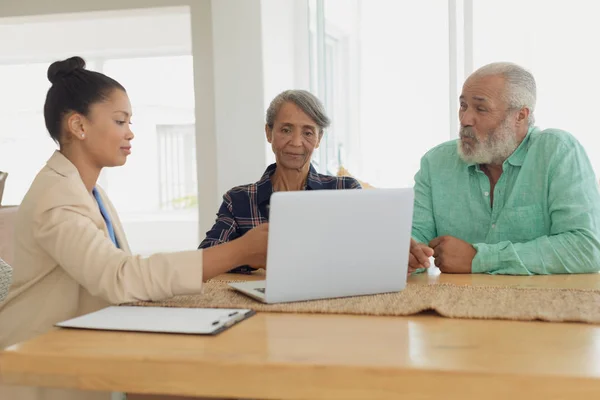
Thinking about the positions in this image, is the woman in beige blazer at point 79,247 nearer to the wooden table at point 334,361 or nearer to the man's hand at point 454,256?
the wooden table at point 334,361

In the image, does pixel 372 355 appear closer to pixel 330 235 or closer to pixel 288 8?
pixel 330 235

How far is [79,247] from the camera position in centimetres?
142

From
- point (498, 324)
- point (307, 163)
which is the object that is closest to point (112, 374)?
point (498, 324)

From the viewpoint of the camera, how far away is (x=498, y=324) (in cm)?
120

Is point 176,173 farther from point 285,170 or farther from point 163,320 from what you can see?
point 163,320

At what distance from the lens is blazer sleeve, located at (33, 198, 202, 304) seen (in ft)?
4.58

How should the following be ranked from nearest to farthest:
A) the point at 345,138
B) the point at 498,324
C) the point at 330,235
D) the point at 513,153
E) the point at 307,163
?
the point at 498,324 < the point at 330,235 < the point at 513,153 < the point at 307,163 < the point at 345,138

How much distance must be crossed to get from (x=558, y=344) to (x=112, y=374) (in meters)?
0.69

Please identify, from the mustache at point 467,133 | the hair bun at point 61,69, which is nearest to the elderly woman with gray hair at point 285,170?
the mustache at point 467,133

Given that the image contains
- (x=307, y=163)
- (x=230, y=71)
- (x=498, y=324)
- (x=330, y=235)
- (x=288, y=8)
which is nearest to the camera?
(x=498, y=324)

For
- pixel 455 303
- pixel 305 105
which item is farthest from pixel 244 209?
pixel 455 303

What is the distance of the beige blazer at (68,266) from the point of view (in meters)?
1.40

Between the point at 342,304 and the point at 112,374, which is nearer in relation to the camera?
the point at 112,374

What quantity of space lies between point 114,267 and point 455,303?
697mm
